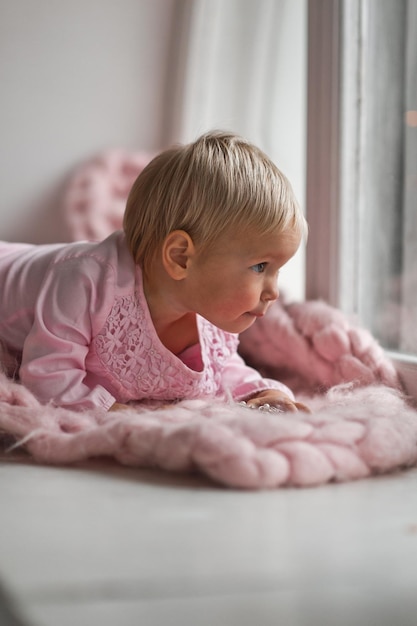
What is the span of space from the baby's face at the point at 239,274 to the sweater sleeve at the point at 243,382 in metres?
0.14

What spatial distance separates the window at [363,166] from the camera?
4.34 ft

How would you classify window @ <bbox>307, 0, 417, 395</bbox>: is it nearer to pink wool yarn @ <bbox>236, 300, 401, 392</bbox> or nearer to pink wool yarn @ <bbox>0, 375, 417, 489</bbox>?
pink wool yarn @ <bbox>236, 300, 401, 392</bbox>

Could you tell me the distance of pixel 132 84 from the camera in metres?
1.68

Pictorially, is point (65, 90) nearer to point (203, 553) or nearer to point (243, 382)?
point (243, 382)

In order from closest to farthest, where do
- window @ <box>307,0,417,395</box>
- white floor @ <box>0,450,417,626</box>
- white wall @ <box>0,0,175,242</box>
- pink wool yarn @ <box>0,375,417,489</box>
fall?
white floor @ <box>0,450,417,626</box>
pink wool yarn @ <box>0,375,417,489</box>
window @ <box>307,0,417,395</box>
white wall @ <box>0,0,175,242</box>

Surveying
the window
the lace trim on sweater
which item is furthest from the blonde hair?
the window

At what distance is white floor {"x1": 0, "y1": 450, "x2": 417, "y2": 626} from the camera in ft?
1.50

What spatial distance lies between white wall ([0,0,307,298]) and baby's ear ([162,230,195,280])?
0.59 metres

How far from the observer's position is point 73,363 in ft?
3.45

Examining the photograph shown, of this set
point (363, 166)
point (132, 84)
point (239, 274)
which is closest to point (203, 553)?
point (239, 274)

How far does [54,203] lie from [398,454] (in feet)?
3.50

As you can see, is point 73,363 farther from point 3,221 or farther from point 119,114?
point 119,114

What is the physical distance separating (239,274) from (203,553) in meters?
0.56

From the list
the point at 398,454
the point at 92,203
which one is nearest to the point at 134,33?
the point at 92,203
